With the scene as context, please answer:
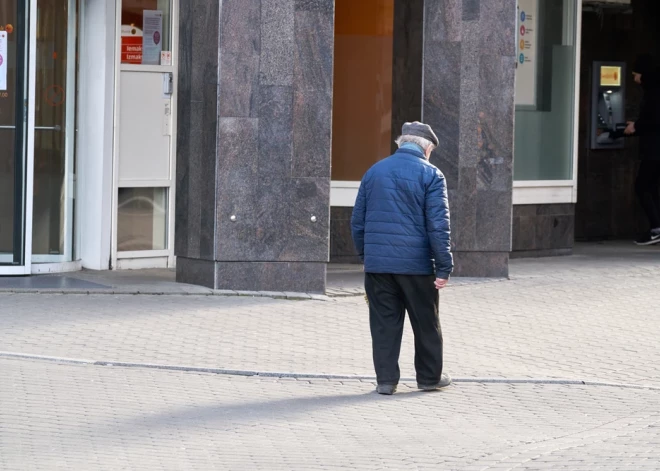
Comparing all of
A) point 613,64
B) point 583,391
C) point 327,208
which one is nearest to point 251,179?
point 327,208

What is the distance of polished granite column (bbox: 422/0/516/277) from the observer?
44.1 feet

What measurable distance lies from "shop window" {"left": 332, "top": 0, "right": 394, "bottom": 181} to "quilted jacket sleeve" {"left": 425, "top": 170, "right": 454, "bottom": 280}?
6.76 metres

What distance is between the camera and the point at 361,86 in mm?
15164

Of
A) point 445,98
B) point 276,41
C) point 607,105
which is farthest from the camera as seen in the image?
point 607,105

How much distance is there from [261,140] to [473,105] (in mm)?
2468

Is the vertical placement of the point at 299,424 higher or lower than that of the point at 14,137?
lower

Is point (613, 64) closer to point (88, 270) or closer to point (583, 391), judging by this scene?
Result: point (88, 270)

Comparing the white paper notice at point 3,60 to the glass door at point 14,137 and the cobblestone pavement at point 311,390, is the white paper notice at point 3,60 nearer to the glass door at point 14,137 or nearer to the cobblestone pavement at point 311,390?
the glass door at point 14,137

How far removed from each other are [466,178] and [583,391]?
17.0ft

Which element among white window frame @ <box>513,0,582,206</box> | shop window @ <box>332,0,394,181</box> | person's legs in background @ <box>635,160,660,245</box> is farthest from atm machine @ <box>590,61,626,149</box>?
shop window @ <box>332,0,394,181</box>

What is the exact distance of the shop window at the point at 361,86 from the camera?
594 inches

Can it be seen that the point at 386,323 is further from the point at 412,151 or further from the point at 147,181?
the point at 147,181

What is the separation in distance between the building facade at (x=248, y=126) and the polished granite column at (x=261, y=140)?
0.05 feet

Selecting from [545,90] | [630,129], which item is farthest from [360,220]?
[630,129]
